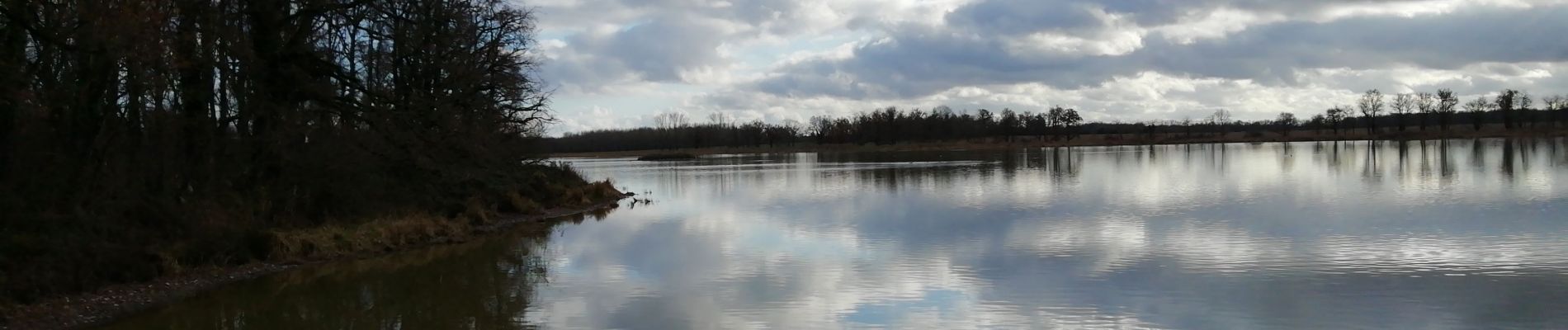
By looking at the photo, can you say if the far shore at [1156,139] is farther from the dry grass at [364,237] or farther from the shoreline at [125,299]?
the shoreline at [125,299]

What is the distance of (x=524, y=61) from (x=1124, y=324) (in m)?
23.2

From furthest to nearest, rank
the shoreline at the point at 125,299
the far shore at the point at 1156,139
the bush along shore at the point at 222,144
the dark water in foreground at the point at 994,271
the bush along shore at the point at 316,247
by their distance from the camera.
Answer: the far shore at the point at 1156,139 → the bush along shore at the point at 222,144 → the bush along shore at the point at 316,247 → the dark water in foreground at the point at 994,271 → the shoreline at the point at 125,299

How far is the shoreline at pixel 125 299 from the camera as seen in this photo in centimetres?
1036

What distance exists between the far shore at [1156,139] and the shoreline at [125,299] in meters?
92.1

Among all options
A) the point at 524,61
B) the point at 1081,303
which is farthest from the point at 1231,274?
the point at 524,61

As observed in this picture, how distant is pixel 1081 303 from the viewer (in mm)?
10945

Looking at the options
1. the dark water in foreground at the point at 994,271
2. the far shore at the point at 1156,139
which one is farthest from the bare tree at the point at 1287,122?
the dark water in foreground at the point at 994,271

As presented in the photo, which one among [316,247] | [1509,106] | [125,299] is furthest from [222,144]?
[1509,106]

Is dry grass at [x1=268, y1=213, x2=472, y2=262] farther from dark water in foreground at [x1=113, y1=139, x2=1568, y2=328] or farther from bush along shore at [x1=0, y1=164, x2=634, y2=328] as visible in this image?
dark water in foreground at [x1=113, y1=139, x2=1568, y2=328]

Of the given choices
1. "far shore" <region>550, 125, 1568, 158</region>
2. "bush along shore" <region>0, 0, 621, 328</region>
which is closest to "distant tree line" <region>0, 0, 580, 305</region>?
"bush along shore" <region>0, 0, 621, 328</region>

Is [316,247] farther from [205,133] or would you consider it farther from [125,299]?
[125,299]

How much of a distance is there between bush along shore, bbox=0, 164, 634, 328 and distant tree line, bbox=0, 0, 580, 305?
23cm

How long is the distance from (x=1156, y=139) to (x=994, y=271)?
389 feet

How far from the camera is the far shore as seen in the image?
99.9 m
